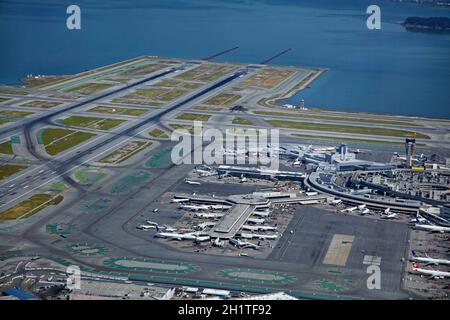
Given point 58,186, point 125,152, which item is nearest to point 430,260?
point 58,186

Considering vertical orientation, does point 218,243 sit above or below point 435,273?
above

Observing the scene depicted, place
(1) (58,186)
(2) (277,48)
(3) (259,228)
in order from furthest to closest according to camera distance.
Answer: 1. (2) (277,48)
2. (1) (58,186)
3. (3) (259,228)

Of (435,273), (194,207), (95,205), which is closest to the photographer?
(435,273)

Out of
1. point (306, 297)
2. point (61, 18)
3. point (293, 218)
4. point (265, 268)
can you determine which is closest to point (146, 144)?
point (293, 218)

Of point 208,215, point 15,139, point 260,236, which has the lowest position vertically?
point 260,236

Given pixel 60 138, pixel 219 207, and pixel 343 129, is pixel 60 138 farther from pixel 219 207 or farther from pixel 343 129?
pixel 343 129

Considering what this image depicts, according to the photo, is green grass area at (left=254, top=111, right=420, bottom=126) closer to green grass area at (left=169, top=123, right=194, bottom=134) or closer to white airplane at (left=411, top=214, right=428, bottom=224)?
green grass area at (left=169, top=123, right=194, bottom=134)

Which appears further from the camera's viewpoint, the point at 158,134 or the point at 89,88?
the point at 89,88
